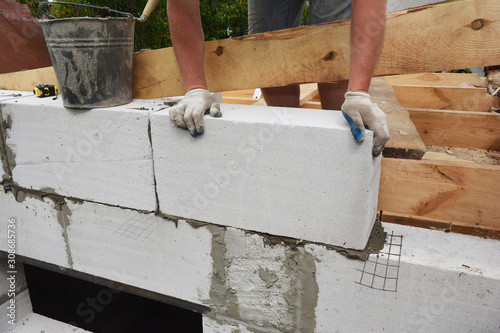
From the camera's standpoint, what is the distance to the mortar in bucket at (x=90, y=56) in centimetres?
187

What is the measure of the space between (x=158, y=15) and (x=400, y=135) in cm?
680

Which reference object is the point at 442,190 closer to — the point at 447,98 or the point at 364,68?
the point at 364,68

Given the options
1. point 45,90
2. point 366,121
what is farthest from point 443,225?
point 45,90

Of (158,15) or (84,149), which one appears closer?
(84,149)

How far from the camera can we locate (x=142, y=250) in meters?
2.19

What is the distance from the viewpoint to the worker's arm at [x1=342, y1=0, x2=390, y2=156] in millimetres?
1528

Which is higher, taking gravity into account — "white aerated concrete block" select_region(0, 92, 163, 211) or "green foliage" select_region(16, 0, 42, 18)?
"green foliage" select_region(16, 0, 42, 18)

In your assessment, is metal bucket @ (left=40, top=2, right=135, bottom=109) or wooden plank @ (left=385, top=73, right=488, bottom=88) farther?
wooden plank @ (left=385, top=73, right=488, bottom=88)

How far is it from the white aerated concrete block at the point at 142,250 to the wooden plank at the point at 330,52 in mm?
822

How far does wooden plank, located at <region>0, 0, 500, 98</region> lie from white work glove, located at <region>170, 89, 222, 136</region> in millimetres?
423

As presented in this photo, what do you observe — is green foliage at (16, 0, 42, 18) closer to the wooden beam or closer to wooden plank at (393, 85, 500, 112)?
the wooden beam

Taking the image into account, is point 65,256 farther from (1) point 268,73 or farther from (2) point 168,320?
(2) point 168,320

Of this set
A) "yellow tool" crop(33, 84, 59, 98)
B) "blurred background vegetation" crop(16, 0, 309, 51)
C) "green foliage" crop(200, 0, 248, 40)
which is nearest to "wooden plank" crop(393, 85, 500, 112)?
"yellow tool" crop(33, 84, 59, 98)

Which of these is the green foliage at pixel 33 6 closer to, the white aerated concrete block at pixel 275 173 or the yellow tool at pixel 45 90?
the yellow tool at pixel 45 90
